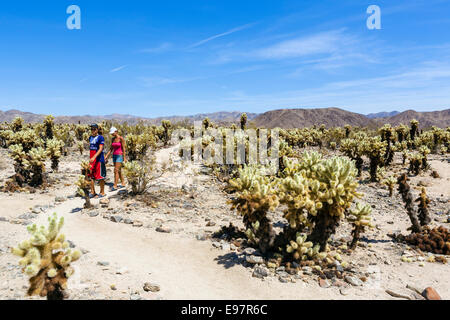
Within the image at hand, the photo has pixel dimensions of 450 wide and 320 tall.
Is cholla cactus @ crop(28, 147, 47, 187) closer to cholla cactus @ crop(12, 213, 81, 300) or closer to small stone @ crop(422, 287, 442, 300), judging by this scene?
cholla cactus @ crop(12, 213, 81, 300)

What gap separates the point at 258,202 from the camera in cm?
545

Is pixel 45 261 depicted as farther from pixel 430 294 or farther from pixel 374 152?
pixel 374 152

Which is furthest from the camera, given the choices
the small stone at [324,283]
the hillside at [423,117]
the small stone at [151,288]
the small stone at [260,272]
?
the hillside at [423,117]

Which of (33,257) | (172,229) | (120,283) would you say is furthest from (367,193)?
(33,257)

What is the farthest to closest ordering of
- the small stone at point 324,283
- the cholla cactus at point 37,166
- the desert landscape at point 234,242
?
the cholla cactus at point 37,166 → the small stone at point 324,283 → the desert landscape at point 234,242

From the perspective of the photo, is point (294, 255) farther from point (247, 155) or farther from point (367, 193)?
point (247, 155)

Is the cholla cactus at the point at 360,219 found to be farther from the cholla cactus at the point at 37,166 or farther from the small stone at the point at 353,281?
the cholla cactus at the point at 37,166

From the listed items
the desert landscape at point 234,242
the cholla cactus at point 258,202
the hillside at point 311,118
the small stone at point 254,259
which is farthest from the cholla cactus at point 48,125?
the hillside at point 311,118

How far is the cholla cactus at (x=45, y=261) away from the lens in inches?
124

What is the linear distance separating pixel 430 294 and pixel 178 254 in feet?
15.9

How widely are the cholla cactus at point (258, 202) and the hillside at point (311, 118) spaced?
93184mm

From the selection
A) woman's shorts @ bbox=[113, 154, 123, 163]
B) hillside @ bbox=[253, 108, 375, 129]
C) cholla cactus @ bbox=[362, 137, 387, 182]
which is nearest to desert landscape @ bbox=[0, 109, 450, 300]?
woman's shorts @ bbox=[113, 154, 123, 163]

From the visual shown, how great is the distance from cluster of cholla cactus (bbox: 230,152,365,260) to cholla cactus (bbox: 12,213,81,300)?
327cm

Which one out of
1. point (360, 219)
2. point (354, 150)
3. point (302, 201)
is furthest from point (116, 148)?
point (354, 150)
